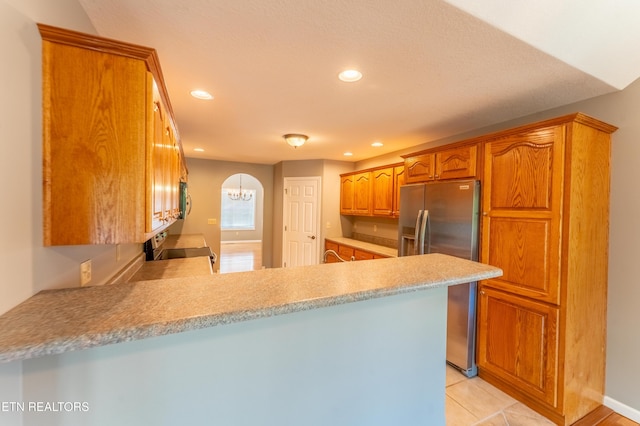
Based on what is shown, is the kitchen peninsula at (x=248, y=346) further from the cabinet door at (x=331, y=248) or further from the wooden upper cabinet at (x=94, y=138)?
the cabinet door at (x=331, y=248)

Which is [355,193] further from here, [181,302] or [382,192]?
[181,302]

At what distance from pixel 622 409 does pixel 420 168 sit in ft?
8.43

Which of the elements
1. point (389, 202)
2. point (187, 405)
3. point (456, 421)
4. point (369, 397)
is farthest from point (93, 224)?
point (389, 202)

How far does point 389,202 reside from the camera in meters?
4.07

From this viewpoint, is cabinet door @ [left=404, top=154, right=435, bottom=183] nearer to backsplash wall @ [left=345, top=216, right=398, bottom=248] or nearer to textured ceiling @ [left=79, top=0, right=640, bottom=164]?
textured ceiling @ [left=79, top=0, right=640, bottom=164]


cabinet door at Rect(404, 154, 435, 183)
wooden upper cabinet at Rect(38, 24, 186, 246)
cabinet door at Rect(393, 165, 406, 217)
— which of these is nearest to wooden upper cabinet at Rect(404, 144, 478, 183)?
cabinet door at Rect(404, 154, 435, 183)

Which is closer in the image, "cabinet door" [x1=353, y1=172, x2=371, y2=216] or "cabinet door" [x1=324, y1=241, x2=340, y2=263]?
"cabinet door" [x1=353, y1=172, x2=371, y2=216]

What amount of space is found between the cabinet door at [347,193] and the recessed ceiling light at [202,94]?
3044 millimetres

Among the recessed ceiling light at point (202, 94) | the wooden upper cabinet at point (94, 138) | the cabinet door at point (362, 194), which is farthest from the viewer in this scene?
the cabinet door at point (362, 194)

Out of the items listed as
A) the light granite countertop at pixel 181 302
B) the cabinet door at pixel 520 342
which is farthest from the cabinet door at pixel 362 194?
the light granite countertop at pixel 181 302

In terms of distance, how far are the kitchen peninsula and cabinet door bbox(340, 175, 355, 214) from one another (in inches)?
137

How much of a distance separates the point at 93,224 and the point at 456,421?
8.57ft

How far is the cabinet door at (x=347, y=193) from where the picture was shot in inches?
193

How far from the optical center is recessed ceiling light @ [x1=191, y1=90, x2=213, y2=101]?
85.2 inches
